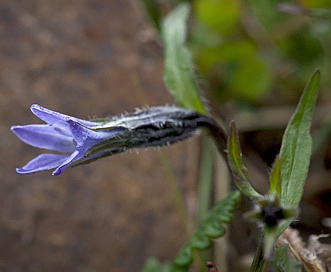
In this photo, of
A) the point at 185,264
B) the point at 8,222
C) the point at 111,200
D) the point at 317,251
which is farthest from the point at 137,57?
the point at 317,251

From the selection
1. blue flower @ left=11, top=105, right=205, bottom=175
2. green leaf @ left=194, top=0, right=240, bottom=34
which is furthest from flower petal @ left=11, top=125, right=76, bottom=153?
green leaf @ left=194, top=0, right=240, bottom=34

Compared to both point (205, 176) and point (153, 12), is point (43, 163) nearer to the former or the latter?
point (205, 176)

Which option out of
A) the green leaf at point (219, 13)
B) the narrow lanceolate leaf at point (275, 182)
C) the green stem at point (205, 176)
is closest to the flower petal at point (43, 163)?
the narrow lanceolate leaf at point (275, 182)

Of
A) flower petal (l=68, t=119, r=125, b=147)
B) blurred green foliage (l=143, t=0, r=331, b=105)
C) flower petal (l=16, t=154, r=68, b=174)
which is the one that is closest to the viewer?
flower petal (l=68, t=119, r=125, b=147)

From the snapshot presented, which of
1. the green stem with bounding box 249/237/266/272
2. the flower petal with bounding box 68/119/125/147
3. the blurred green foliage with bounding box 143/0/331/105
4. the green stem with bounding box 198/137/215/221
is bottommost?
the green stem with bounding box 249/237/266/272

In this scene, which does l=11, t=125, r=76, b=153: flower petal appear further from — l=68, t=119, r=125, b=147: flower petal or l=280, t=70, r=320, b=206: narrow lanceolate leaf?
l=280, t=70, r=320, b=206: narrow lanceolate leaf

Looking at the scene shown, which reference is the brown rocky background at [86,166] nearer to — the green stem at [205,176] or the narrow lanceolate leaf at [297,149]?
the green stem at [205,176]

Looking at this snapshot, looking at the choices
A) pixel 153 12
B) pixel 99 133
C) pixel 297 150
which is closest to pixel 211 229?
pixel 297 150
